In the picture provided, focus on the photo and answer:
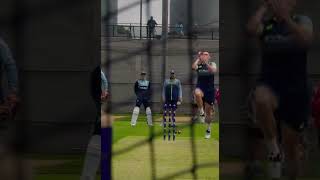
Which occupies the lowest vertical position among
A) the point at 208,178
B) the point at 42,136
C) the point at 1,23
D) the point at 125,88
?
the point at 208,178

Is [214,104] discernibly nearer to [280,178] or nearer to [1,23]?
[280,178]

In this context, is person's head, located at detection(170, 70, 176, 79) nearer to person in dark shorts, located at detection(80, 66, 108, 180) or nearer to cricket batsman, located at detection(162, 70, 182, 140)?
cricket batsman, located at detection(162, 70, 182, 140)

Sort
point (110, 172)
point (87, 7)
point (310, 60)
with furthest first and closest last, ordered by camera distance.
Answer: point (110, 172) → point (87, 7) → point (310, 60)

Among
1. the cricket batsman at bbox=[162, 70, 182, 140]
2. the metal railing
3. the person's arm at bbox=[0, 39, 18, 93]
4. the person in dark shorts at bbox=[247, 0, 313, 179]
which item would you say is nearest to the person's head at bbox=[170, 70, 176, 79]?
the cricket batsman at bbox=[162, 70, 182, 140]

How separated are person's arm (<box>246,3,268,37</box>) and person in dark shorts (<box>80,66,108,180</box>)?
42 cm

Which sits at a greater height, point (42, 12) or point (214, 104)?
point (42, 12)

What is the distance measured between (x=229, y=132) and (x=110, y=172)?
396 mm

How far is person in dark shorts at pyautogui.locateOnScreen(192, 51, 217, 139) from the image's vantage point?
1.69m

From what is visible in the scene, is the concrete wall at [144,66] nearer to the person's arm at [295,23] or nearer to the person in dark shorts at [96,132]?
the person in dark shorts at [96,132]

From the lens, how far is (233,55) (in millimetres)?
1638

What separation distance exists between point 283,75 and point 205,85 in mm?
270

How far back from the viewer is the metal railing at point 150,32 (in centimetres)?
170

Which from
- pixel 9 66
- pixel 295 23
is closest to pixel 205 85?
pixel 295 23

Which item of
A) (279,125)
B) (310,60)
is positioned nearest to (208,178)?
(279,125)
